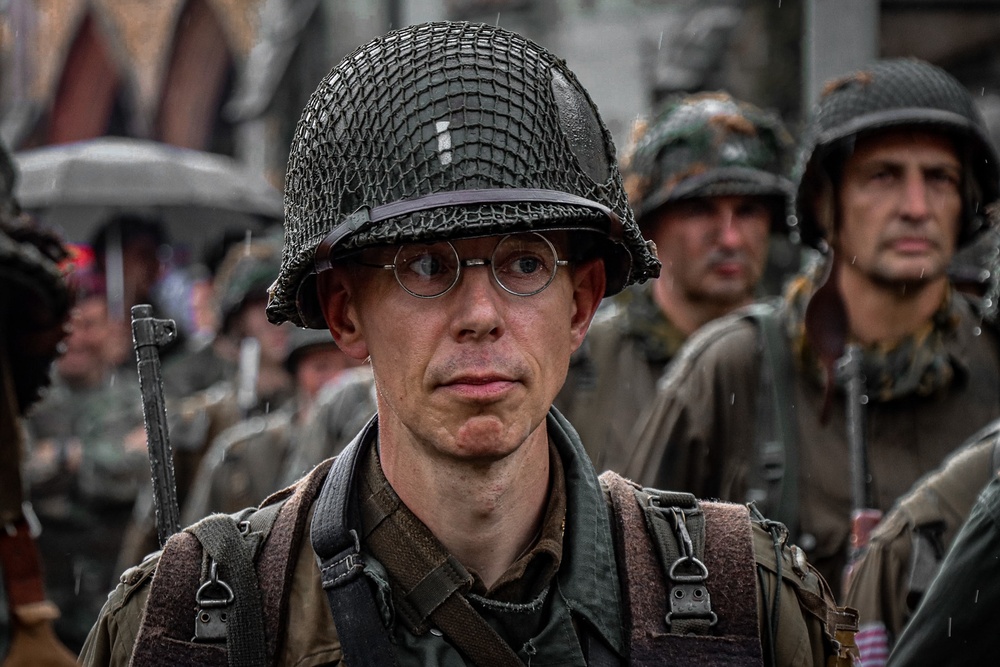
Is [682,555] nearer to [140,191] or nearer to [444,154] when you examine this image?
[444,154]

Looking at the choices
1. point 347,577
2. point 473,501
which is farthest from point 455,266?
point 347,577

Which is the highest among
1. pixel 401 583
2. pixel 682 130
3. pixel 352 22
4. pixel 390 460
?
pixel 352 22

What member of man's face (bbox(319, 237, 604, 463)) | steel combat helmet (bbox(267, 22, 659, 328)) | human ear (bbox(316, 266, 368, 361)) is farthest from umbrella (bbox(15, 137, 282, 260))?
man's face (bbox(319, 237, 604, 463))

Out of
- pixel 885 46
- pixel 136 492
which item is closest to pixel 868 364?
pixel 885 46

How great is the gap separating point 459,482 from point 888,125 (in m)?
3.14

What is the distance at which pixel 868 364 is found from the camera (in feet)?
19.6

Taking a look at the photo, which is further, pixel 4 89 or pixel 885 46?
pixel 4 89

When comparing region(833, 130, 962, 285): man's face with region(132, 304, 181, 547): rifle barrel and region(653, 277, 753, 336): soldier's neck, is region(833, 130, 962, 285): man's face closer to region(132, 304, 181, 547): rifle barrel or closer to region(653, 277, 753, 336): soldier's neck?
region(653, 277, 753, 336): soldier's neck

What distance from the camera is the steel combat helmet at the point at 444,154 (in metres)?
3.28

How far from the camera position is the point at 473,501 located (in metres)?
3.45

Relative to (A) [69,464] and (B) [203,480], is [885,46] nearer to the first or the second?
(B) [203,480]

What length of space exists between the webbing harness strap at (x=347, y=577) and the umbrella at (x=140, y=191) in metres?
9.95

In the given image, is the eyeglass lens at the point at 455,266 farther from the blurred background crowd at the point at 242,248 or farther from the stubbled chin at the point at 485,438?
the blurred background crowd at the point at 242,248

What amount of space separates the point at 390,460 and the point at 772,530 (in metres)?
0.83
